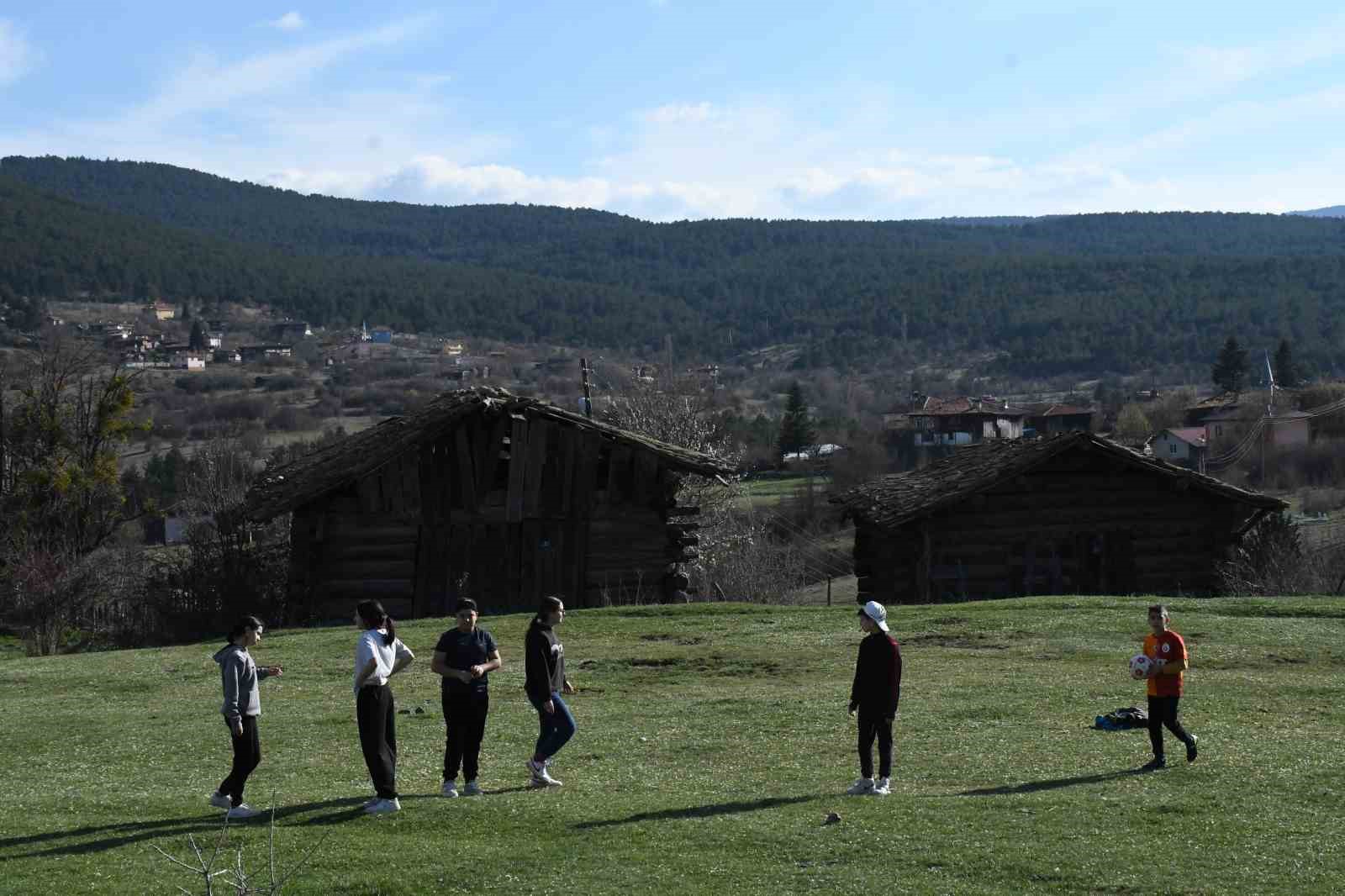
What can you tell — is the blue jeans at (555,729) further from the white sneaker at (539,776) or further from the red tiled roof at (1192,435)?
the red tiled roof at (1192,435)

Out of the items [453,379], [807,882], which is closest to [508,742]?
[807,882]

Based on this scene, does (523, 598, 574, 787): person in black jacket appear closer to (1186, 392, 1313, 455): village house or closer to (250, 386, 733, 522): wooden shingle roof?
(250, 386, 733, 522): wooden shingle roof

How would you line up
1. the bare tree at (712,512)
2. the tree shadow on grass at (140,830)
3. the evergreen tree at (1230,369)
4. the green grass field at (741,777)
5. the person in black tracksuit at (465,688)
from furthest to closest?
the evergreen tree at (1230,369), the bare tree at (712,512), the person in black tracksuit at (465,688), the tree shadow on grass at (140,830), the green grass field at (741,777)

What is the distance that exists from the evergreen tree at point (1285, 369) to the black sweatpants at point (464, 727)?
130659 mm

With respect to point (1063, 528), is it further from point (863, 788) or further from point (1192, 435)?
point (1192, 435)

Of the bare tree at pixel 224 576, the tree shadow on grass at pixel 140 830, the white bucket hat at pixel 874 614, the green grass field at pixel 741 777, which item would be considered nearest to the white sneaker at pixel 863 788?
the green grass field at pixel 741 777

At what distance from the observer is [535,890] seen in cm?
1256

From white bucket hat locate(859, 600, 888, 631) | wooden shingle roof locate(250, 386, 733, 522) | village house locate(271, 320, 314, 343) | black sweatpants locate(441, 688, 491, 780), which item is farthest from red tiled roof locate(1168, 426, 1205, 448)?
village house locate(271, 320, 314, 343)

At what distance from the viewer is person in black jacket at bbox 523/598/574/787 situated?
51.1 ft

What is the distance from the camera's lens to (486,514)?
37.0 m

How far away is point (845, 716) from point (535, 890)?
8.93 m

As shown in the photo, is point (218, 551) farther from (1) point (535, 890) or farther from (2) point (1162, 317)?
(2) point (1162, 317)

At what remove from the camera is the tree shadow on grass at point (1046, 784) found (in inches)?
615

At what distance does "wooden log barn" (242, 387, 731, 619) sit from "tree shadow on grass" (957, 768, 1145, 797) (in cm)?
2175
